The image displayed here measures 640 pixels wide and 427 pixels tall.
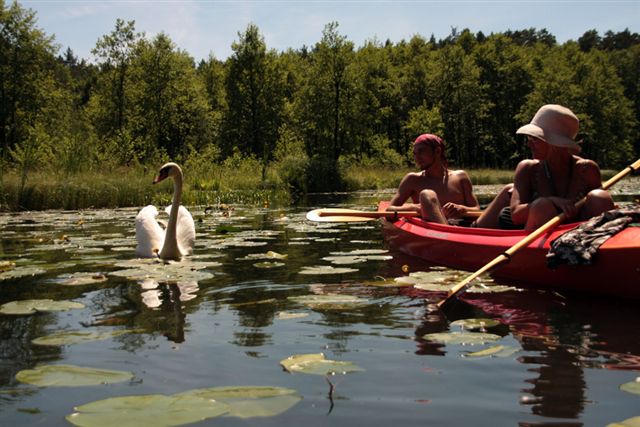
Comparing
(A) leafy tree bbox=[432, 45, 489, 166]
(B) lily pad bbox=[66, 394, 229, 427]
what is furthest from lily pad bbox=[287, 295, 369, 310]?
(A) leafy tree bbox=[432, 45, 489, 166]

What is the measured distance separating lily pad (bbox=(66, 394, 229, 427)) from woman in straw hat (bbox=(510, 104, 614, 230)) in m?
3.07

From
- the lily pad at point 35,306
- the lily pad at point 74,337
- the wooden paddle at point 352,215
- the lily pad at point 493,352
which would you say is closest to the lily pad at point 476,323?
the lily pad at point 493,352

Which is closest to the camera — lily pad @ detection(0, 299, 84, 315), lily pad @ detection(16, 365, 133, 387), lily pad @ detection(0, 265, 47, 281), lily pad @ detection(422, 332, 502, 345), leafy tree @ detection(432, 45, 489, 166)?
A: lily pad @ detection(16, 365, 133, 387)

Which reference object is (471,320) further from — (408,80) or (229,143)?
(408,80)

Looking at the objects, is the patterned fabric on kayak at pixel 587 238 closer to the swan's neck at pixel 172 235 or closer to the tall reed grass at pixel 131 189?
the swan's neck at pixel 172 235

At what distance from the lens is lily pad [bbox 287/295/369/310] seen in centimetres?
→ 406

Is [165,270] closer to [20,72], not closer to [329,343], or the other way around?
Result: [329,343]

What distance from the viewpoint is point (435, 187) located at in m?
6.93

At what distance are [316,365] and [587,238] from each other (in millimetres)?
2103

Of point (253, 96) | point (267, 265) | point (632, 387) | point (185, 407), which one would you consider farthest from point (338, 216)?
point (253, 96)

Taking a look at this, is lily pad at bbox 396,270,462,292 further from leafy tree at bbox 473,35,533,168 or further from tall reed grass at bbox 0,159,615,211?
leafy tree at bbox 473,35,533,168

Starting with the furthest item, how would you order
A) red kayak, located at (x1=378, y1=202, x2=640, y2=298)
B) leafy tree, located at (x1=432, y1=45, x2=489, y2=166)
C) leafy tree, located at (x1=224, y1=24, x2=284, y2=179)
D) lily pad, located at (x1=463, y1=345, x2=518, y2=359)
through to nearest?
leafy tree, located at (x1=432, y1=45, x2=489, y2=166)
leafy tree, located at (x1=224, y1=24, x2=284, y2=179)
red kayak, located at (x1=378, y1=202, x2=640, y2=298)
lily pad, located at (x1=463, y1=345, x2=518, y2=359)

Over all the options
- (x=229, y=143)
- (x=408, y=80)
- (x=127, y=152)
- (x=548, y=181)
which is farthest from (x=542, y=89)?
(x=548, y=181)

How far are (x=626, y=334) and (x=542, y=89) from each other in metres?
52.4
